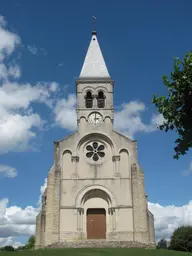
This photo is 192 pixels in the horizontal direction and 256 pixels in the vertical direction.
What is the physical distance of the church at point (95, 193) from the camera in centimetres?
3028

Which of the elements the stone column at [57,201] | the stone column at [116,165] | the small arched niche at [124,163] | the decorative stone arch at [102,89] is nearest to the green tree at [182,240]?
the small arched niche at [124,163]

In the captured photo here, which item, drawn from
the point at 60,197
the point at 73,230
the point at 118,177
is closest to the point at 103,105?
the point at 118,177

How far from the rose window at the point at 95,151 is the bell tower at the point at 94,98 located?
5.75 feet

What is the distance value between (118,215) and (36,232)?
7.63 meters

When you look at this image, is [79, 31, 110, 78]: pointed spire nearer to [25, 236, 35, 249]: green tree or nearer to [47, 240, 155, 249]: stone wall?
[47, 240, 155, 249]: stone wall

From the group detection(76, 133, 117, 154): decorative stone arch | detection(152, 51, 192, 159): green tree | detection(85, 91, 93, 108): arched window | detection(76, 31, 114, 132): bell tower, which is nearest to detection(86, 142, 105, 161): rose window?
detection(76, 133, 117, 154): decorative stone arch

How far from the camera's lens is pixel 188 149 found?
13.1m

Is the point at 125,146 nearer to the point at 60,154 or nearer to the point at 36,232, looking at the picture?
the point at 60,154

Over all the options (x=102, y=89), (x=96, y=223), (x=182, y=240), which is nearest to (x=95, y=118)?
(x=102, y=89)

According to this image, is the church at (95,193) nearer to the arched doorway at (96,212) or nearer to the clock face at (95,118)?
the arched doorway at (96,212)

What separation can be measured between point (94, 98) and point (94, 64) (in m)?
5.56

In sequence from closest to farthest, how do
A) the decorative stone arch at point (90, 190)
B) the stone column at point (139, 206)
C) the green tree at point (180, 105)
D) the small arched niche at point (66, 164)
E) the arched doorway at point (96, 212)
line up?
the green tree at point (180, 105) < the stone column at point (139, 206) < the arched doorway at point (96, 212) < the decorative stone arch at point (90, 190) < the small arched niche at point (66, 164)

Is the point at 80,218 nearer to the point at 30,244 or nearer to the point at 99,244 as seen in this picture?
the point at 99,244

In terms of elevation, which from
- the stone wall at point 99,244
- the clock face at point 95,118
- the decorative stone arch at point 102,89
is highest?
the decorative stone arch at point 102,89
